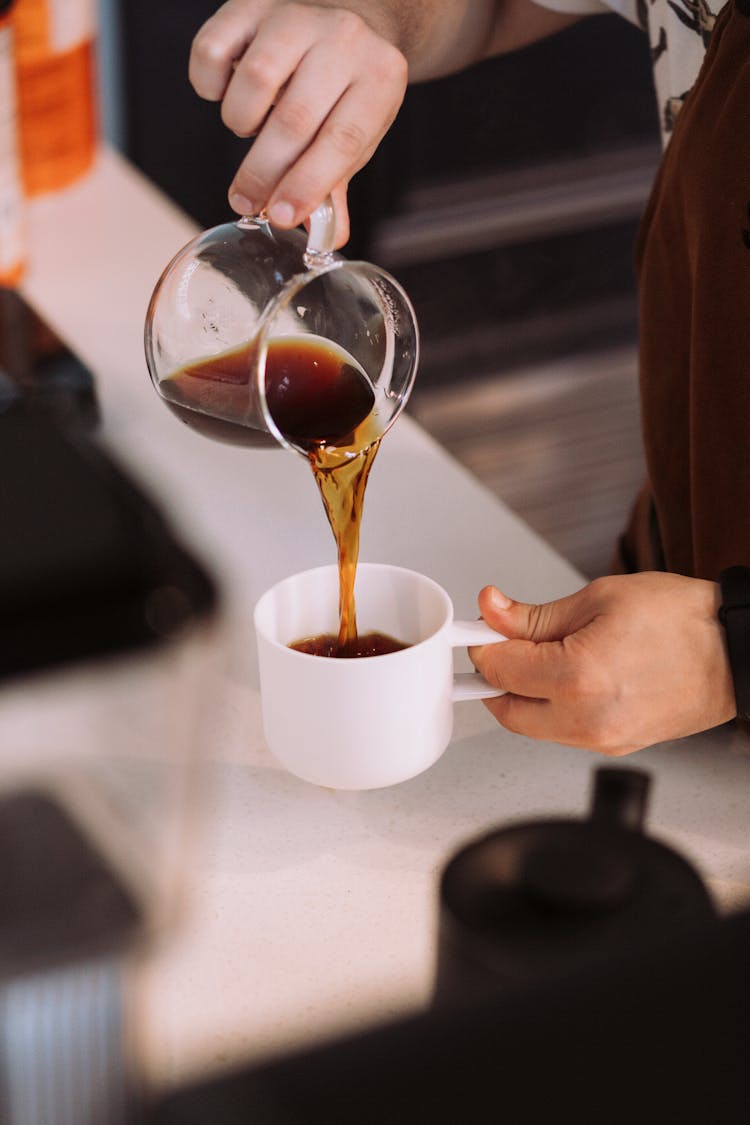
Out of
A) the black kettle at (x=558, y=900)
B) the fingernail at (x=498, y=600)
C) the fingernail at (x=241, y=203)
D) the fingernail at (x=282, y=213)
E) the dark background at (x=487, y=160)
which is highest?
the fingernail at (x=282, y=213)

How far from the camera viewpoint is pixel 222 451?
1.15 meters

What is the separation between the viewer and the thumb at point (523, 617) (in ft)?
2.56

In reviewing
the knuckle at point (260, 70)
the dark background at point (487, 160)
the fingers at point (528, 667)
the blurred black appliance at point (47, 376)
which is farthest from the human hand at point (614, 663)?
the dark background at point (487, 160)

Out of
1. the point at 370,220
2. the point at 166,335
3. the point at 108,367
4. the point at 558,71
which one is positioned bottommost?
the point at 370,220

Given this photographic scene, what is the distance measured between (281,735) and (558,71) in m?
1.82

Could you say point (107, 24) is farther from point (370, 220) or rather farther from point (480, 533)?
point (480, 533)

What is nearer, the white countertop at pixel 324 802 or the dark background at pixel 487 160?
the white countertop at pixel 324 802

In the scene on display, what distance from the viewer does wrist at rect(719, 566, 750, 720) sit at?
769 mm

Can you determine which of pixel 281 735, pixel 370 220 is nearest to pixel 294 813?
pixel 281 735

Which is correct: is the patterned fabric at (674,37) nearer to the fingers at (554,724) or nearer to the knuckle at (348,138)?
the knuckle at (348,138)

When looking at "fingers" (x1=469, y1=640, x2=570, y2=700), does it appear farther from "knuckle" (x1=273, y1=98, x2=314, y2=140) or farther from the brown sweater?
"knuckle" (x1=273, y1=98, x2=314, y2=140)

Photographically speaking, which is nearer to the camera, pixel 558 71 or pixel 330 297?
pixel 330 297

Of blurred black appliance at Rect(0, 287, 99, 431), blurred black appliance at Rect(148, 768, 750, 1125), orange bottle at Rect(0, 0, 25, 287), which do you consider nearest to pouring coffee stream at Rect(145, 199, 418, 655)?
blurred black appliance at Rect(148, 768, 750, 1125)

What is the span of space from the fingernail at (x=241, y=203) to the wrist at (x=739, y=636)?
37 centimetres
